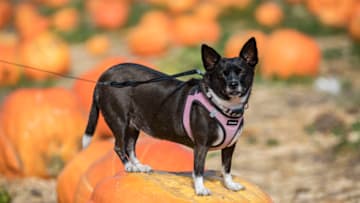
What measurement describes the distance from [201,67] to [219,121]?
7.66 m

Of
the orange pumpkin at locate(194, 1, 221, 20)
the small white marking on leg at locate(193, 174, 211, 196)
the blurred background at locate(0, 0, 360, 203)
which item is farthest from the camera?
the orange pumpkin at locate(194, 1, 221, 20)

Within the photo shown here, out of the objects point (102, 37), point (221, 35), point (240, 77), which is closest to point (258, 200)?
point (240, 77)

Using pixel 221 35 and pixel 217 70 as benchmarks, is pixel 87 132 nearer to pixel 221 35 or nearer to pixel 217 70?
pixel 217 70

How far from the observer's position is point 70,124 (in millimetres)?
8508

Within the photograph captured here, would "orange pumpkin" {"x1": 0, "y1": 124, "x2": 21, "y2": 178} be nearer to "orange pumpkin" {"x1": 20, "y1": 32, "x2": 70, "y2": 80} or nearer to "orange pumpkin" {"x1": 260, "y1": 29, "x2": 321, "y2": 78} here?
"orange pumpkin" {"x1": 20, "y1": 32, "x2": 70, "y2": 80}

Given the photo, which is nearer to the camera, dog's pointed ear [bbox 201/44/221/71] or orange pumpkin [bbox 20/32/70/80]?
dog's pointed ear [bbox 201/44/221/71]

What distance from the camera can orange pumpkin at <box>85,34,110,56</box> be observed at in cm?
1565

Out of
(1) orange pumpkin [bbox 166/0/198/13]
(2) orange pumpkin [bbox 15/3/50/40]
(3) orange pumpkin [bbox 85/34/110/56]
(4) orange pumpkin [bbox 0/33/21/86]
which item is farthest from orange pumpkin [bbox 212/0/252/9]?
(4) orange pumpkin [bbox 0/33/21/86]

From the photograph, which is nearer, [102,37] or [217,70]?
[217,70]

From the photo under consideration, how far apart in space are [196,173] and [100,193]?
0.66 m

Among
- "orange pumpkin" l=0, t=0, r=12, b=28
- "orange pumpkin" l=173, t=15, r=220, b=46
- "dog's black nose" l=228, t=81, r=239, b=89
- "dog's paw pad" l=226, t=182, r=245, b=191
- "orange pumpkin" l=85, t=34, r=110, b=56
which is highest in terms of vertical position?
"dog's black nose" l=228, t=81, r=239, b=89

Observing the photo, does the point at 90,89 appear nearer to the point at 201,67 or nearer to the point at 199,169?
the point at 201,67

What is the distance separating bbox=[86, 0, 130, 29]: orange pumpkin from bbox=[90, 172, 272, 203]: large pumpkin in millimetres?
12577

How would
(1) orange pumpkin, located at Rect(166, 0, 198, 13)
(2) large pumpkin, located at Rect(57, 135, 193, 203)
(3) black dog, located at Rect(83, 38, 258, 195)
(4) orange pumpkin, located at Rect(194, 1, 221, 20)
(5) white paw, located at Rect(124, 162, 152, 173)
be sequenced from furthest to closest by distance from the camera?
(1) orange pumpkin, located at Rect(166, 0, 198, 13), (4) orange pumpkin, located at Rect(194, 1, 221, 20), (2) large pumpkin, located at Rect(57, 135, 193, 203), (5) white paw, located at Rect(124, 162, 152, 173), (3) black dog, located at Rect(83, 38, 258, 195)
